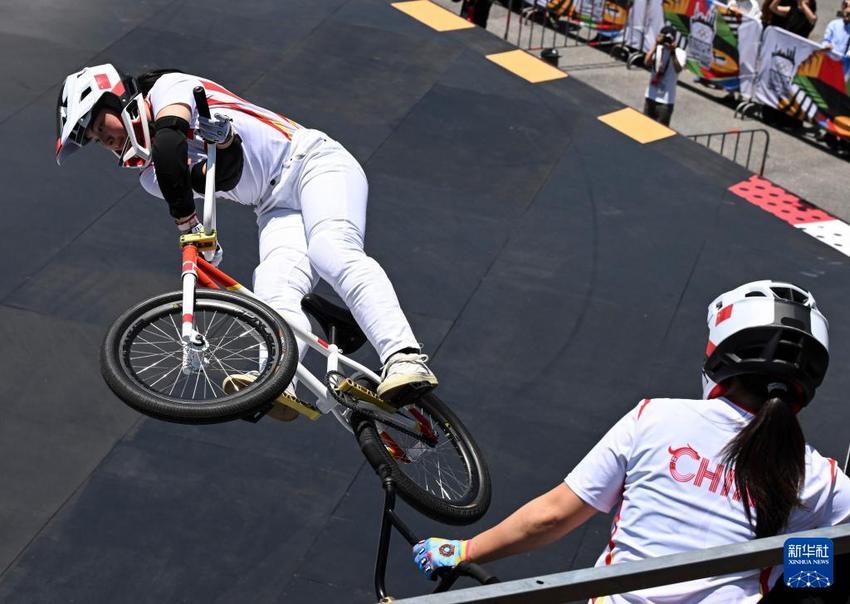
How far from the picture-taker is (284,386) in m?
5.68

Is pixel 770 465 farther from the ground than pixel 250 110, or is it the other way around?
pixel 770 465

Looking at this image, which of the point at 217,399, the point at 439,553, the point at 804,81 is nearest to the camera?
the point at 439,553

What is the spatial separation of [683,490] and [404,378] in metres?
2.34

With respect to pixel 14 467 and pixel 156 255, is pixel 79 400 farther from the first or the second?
pixel 156 255

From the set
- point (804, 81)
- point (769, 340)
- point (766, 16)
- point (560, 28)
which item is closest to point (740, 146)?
point (804, 81)

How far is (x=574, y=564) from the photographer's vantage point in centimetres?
746

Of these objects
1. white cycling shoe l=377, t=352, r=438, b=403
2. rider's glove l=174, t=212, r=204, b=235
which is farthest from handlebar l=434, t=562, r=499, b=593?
rider's glove l=174, t=212, r=204, b=235

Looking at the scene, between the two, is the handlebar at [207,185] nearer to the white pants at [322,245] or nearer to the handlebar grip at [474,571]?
the white pants at [322,245]

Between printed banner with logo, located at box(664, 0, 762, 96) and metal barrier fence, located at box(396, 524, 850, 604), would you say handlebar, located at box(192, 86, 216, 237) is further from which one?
printed banner with logo, located at box(664, 0, 762, 96)

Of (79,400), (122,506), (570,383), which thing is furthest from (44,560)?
(570,383)

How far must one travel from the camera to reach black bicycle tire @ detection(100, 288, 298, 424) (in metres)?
5.51

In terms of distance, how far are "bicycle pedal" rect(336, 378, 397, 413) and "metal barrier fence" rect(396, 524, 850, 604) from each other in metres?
3.34

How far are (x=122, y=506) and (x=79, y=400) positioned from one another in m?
1.21

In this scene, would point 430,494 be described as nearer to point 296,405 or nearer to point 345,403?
point 345,403
